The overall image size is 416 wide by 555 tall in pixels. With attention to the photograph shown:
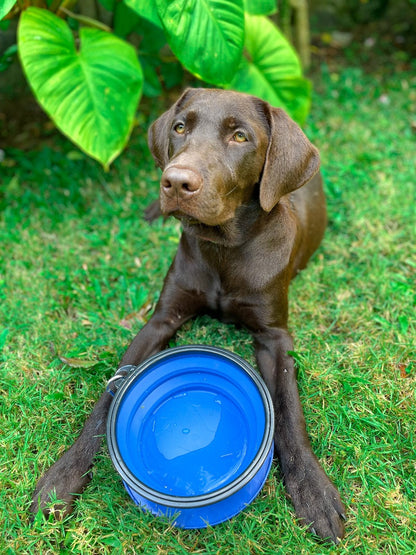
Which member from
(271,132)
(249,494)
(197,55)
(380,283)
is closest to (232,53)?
(197,55)

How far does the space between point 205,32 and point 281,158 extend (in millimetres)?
1125

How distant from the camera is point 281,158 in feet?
7.25

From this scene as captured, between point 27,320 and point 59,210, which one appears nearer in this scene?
point 27,320

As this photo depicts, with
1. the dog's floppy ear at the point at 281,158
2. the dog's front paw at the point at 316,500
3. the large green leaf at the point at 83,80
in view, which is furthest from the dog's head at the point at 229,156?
the dog's front paw at the point at 316,500

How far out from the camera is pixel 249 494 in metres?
1.94

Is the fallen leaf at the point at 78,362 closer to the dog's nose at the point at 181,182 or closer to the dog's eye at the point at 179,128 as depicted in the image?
the dog's nose at the point at 181,182

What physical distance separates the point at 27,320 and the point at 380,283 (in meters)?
1.97

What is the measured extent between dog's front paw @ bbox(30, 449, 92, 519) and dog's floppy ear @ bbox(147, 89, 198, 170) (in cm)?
136

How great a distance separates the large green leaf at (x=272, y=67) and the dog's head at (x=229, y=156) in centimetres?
139

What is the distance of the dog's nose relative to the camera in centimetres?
193

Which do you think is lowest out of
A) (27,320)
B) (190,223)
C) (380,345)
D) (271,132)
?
(27,320)

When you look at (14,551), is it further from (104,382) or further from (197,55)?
(197,55)

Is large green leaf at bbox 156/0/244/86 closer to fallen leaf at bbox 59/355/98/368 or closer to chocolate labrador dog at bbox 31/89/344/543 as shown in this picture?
chocolate labrador dog at bbox 31/89/344/543

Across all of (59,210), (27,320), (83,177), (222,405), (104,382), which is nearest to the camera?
(222,405)
